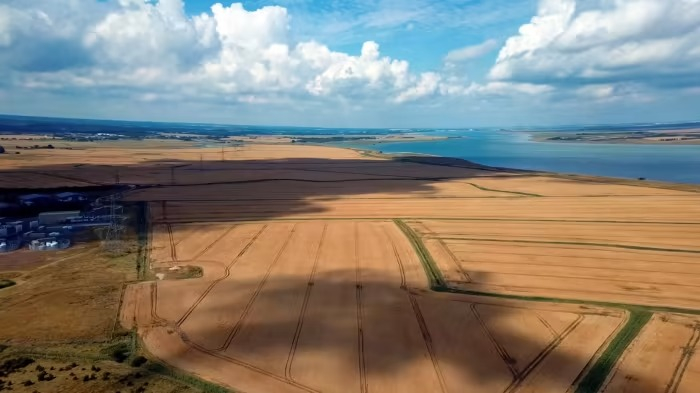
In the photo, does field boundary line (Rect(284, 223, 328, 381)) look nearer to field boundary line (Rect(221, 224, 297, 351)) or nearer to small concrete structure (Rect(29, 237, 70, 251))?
field boundary line (Rect(221, 224, 297, 351))

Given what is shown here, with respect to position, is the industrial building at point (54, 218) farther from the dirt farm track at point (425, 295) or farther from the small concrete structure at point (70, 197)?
the small concrete structure at point (70, 197)

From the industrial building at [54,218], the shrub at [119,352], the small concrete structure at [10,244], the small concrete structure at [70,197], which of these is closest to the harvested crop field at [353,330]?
the shrub at [119,352]

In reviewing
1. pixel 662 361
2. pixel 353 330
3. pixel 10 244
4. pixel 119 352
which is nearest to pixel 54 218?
pixel 10 244

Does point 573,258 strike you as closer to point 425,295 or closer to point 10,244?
point 425,295

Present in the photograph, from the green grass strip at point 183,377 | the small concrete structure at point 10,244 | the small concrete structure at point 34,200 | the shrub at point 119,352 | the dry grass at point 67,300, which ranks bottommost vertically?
the green grass strip at point 183,377

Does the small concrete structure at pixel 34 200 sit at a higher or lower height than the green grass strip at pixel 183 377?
higher

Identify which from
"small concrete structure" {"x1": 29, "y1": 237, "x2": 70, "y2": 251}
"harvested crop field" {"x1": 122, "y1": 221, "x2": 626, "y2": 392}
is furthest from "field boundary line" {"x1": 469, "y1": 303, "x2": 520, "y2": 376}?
"small concrete structure" {"x1": 29, "y1": 237, "x2": 70, "y2": 251}

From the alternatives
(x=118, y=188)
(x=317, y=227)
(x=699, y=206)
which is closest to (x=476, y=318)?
(x=317, y=227)
